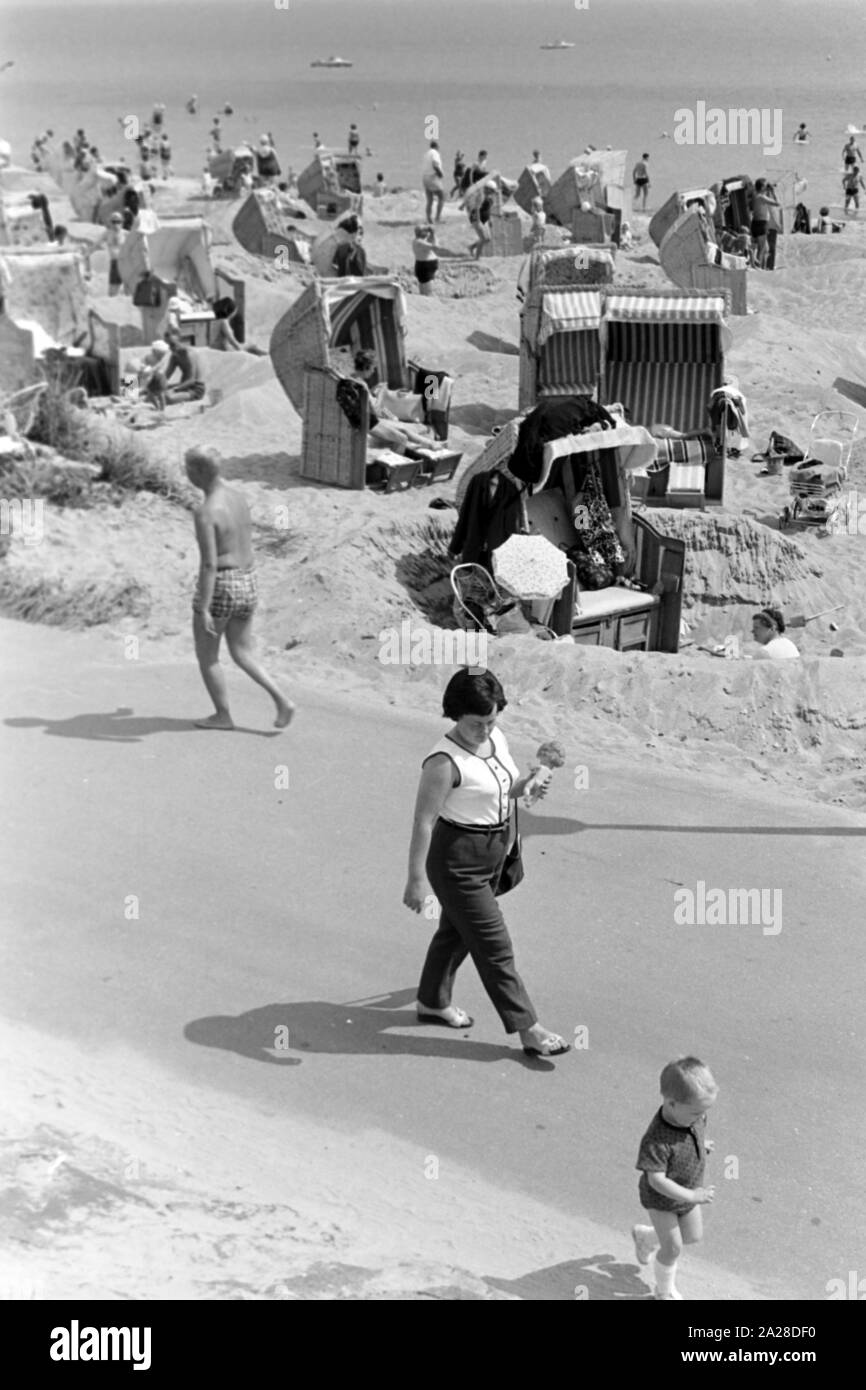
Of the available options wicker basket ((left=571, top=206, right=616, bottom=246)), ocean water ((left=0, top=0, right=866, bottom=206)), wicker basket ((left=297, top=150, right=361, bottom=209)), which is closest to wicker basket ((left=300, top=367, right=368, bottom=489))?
A: wicker basket ((left=571, top=206, right=616, bottom=246))

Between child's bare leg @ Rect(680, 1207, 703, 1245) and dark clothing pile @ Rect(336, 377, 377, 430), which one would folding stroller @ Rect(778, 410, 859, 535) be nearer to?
dark clothing pile @ Rect(336, 377, 377, 430)

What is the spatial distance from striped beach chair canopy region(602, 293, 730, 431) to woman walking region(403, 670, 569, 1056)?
10.1 metres

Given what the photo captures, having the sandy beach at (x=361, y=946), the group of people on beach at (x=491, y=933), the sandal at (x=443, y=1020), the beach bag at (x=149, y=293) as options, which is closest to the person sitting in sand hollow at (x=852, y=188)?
the beach bag at (x=149, y=293)

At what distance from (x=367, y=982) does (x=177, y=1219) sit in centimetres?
169

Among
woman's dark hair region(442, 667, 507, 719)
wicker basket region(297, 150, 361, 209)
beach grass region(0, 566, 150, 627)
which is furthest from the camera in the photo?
wicker basket region(297, 150, 361, 209)

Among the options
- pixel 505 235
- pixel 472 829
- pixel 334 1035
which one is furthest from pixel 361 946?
pixel 505 235

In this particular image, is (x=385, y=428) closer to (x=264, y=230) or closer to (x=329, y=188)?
(x=264, y=230)

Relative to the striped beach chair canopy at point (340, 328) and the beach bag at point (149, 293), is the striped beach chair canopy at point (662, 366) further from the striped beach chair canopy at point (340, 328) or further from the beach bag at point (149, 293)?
the beach bag at point (149, 293)

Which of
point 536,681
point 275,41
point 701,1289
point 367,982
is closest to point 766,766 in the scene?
point 536,681

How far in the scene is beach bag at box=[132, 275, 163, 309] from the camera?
61.5 ft

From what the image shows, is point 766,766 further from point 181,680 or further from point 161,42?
point 161,42

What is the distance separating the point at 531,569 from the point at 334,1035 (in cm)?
522

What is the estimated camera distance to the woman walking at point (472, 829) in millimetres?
5723

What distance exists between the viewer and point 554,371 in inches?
632
